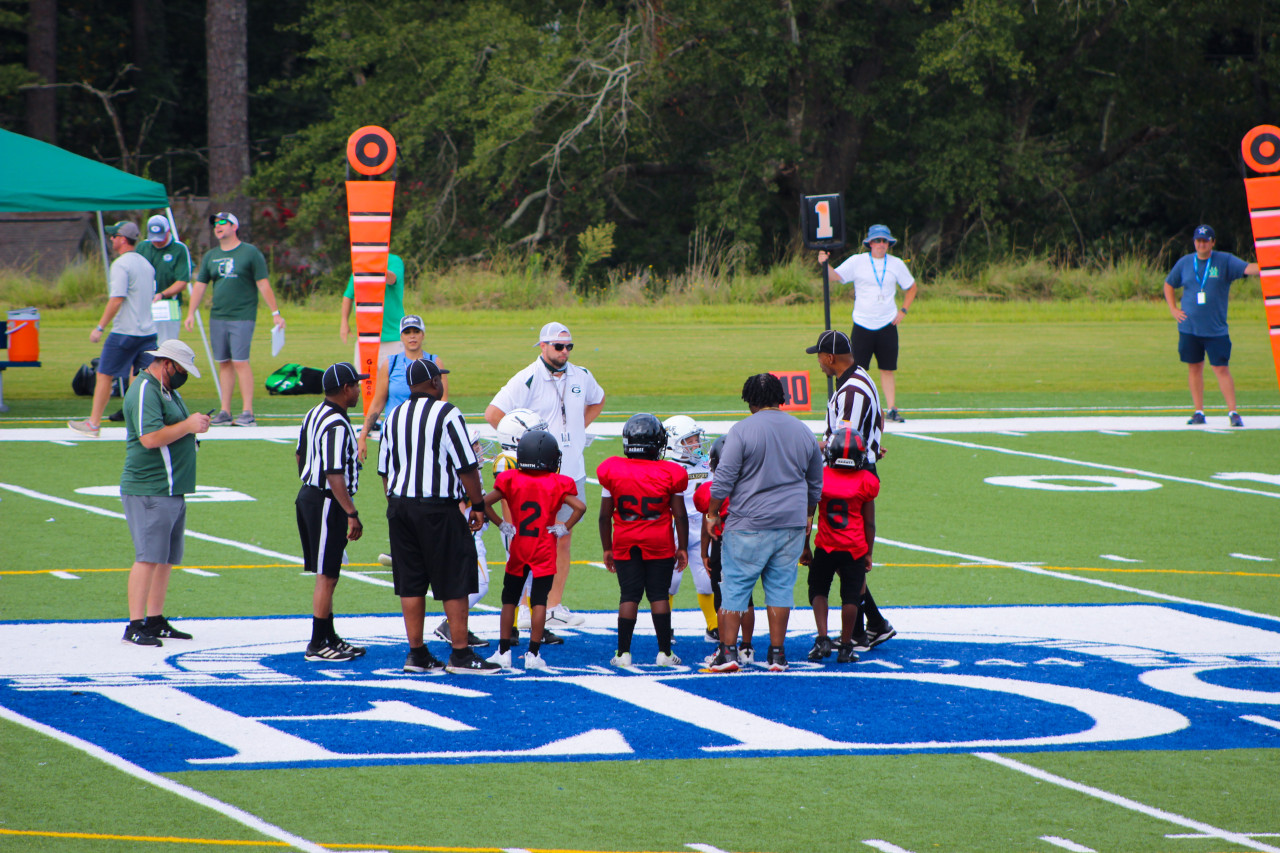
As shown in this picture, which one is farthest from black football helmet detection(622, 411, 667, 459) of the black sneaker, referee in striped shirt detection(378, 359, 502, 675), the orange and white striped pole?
the orange and white striped pole

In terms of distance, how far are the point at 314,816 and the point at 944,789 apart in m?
2.26

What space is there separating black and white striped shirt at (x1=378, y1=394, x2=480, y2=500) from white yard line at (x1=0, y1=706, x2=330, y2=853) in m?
1.84

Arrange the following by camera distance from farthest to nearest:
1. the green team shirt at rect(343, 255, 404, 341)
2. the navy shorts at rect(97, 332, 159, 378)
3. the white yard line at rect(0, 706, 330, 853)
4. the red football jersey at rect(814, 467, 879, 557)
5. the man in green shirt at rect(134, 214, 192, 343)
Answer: the man in green shirt at rect(134, 214, 192, 343), the navy shorts at rect(97, 332, 159, 378), the green team shirt at rect(343, 255, 404, 341), the red football jersey at rect(814, 467, 879, 557), the white yard line at rect(0, 706, 330, 853)

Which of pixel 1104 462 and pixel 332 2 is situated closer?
pixel 1104 462

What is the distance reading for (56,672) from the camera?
6984 mm

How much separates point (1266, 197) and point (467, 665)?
8220mm

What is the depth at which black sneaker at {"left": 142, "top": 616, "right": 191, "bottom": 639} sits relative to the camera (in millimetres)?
7555

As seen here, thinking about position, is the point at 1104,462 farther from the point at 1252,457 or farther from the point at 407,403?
the point at 407,403

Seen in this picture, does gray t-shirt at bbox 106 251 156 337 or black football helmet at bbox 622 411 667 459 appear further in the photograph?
gray t-shirt at bbox 106 251 156 337

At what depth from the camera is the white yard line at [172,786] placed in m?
4.86

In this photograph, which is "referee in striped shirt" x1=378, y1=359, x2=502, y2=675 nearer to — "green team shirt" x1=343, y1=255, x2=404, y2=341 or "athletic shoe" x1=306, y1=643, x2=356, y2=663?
"athletic shoe" x1=306, y1=643, x2=356, y2=663

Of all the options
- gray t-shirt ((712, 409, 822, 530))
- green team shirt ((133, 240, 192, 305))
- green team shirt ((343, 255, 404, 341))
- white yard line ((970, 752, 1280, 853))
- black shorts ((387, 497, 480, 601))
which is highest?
green team shirt ((133, 240, 192, 305))

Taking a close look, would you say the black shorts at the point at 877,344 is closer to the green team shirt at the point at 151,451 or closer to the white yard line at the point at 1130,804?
the green team shirt at the point at 151,451

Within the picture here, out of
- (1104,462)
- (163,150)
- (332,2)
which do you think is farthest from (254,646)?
(163,150)
